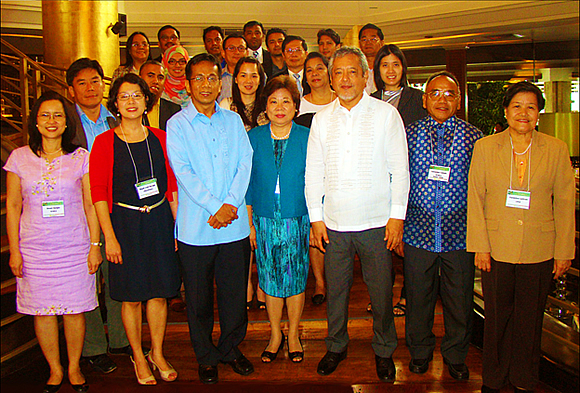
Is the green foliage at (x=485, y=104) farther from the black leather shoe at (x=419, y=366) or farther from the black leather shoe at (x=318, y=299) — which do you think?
the black leather shoe at (x=419, y=366)

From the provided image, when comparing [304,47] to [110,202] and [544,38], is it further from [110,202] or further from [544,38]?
[544,38]

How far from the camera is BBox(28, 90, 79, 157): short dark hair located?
8.37 ft

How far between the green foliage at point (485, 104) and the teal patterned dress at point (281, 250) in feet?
30.1

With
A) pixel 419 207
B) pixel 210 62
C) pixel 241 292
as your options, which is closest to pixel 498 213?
pixel 419 207

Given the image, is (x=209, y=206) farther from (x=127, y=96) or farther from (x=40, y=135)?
(x=40, y=135)

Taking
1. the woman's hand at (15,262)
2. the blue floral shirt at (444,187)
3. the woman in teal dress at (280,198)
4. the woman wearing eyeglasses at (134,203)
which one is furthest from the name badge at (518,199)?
the woman's hand at (15,262)

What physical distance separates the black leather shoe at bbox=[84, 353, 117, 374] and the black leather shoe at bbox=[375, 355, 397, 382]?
1694 millimetres

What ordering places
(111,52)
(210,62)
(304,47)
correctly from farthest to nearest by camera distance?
(111,52), (304,47), (210,62)

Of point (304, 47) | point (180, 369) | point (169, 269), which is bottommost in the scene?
point (180, 369)

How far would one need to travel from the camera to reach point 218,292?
269cm

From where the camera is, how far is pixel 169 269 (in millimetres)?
2625

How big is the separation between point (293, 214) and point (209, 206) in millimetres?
525

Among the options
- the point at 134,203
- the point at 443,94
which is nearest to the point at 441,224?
the point at 443,94

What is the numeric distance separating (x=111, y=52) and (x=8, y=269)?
4326 mm
